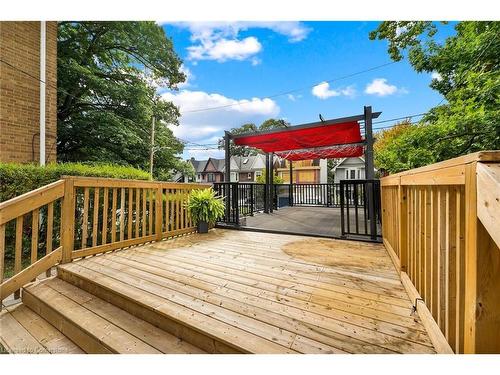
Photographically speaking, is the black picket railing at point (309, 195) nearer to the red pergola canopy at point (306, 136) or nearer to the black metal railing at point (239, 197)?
the black metal railing at point (239, 197)

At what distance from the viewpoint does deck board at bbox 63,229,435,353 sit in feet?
4.41

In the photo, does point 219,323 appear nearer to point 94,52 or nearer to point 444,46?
point 444,46

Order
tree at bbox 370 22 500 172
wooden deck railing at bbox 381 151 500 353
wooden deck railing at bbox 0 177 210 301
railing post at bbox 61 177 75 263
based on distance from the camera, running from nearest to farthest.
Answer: wooden deck railing at bbox 381 151 500 353 < wooden deck railing at bbox 0 177 210 301 < railing post at bbox 61 177 75 263 < tree at bbox 370 22 500 172

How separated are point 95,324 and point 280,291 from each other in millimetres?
1437

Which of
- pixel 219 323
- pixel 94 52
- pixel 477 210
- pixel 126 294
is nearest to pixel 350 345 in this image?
pixel 219 323

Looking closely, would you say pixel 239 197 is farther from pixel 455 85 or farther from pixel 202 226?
pixel 455 85

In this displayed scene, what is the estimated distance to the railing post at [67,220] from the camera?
8.59 feet

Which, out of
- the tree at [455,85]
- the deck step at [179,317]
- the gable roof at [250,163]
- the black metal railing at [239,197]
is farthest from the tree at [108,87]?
the gable roof at [250,163]

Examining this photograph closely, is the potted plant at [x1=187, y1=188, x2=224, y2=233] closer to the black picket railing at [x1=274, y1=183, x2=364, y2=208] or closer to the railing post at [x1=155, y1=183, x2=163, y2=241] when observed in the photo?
the railing post at [x1=155, y1=183, x2=163, y2=241]

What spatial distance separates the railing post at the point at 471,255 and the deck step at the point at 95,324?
1377 millimetres

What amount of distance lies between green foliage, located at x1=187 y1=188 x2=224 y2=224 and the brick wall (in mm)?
3767

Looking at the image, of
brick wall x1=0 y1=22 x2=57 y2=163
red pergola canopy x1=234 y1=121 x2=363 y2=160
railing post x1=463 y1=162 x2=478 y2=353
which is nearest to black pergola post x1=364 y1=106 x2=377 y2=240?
red pergola canopy x1=234 y1=121 x2=363 y2=160
